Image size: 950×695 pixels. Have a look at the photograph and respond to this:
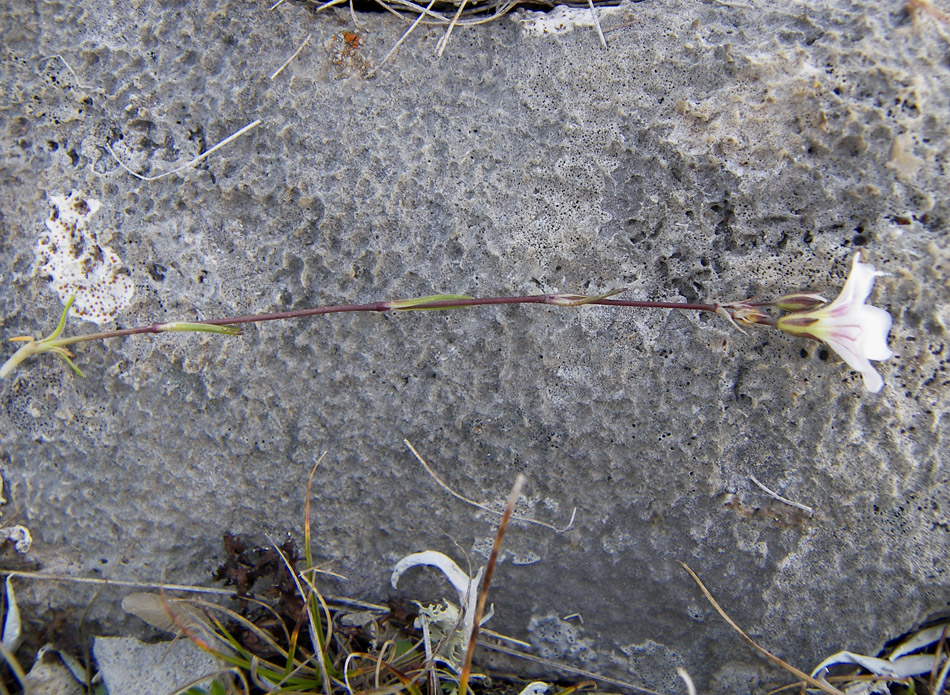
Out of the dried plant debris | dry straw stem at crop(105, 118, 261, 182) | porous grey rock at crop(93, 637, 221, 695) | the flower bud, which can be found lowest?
porous grey rock at crop(93, 637, 221, 695)

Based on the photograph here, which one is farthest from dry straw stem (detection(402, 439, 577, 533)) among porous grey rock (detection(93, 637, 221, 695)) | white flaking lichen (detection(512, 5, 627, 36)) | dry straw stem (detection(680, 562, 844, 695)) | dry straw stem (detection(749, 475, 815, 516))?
white flaking lichen (detection(512, 5, 627, 36))

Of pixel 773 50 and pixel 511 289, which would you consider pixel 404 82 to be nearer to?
pixel 511 289

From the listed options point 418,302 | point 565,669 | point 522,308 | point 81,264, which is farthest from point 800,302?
point 81,264

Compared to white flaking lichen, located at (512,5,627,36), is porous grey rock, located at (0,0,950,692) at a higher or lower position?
lower

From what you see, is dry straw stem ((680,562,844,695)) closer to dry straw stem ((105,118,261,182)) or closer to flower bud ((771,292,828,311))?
flower bud ((771,292,828,311))

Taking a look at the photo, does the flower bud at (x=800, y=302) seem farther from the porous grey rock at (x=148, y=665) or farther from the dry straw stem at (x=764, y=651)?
the porous grey rock at (x=148, y=665)

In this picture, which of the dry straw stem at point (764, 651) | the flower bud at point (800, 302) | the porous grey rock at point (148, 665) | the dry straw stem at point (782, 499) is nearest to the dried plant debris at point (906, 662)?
the dry straw stem at point (764, 651)
